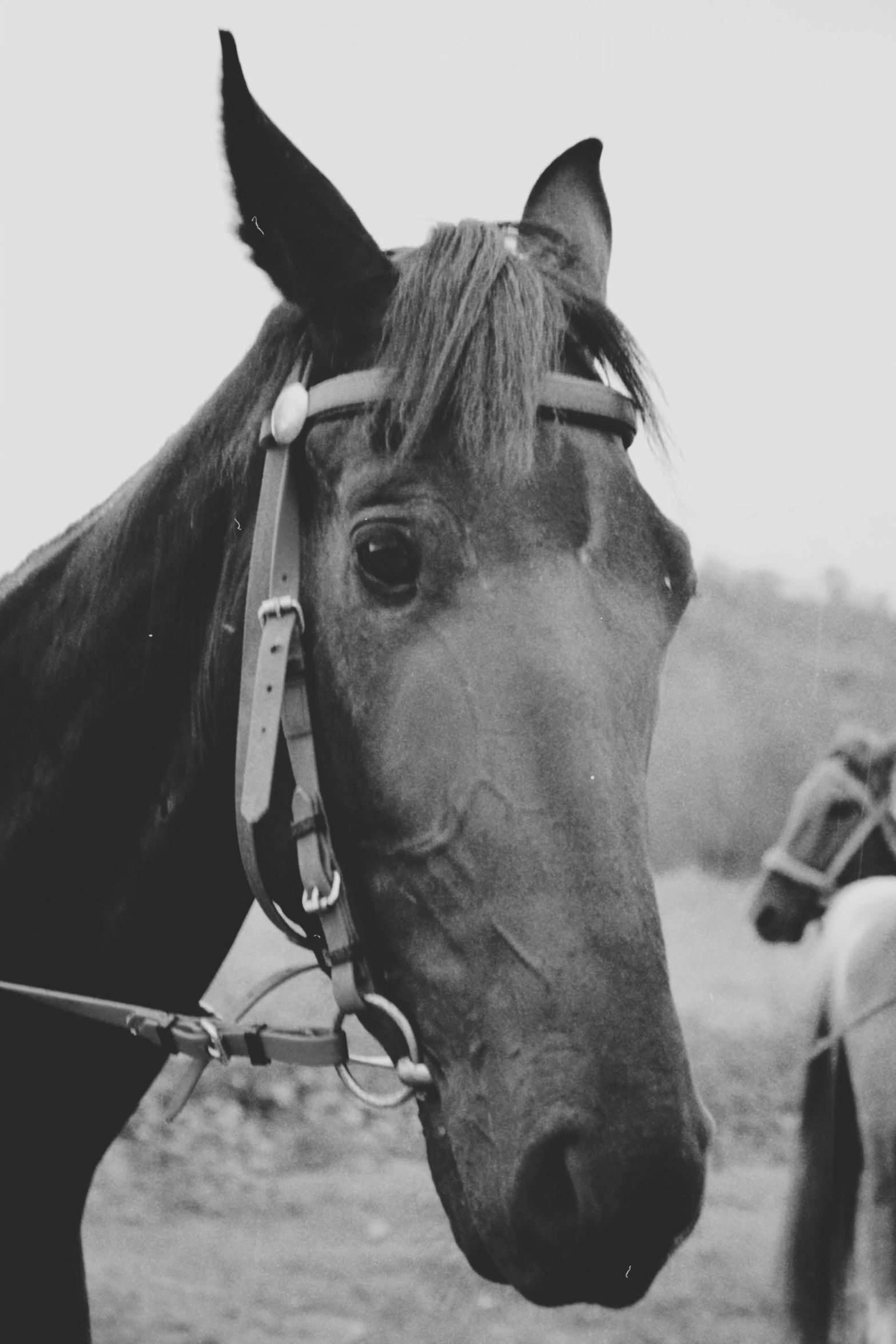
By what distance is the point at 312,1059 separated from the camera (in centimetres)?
135

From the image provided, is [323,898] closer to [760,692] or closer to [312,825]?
[312,825]

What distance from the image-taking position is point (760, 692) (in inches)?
181

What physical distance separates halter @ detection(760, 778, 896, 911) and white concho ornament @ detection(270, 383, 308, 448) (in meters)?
3.15

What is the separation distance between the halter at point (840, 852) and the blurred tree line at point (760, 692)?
0.26 metres

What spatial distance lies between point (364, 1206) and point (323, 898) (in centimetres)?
357

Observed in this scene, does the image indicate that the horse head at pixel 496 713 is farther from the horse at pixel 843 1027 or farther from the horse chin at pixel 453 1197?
the horse at pixel 843 1027

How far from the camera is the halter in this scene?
402 centimetres

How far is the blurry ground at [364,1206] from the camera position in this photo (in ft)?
12.9

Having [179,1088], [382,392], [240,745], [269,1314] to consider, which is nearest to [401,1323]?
[269,1314]

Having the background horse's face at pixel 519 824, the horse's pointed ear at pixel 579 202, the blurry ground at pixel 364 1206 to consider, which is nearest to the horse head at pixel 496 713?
the background horse's face at pixel 519 824

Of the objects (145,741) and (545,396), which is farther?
(145,741)

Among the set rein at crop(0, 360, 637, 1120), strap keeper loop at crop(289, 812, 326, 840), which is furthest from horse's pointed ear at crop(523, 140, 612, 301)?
strap keeper loop at crop(289, 812, 326, 840)

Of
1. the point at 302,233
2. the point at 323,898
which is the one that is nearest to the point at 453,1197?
the point at 323,898

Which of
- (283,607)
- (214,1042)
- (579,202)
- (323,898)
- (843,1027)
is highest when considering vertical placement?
(579,202)
